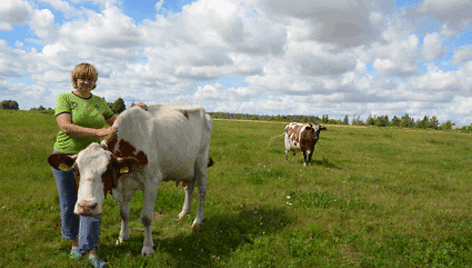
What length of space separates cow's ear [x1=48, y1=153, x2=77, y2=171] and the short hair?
1.17 m

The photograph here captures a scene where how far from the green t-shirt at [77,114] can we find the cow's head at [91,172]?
537 millimetres

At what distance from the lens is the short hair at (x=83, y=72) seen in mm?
3935

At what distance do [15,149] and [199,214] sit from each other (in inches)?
384

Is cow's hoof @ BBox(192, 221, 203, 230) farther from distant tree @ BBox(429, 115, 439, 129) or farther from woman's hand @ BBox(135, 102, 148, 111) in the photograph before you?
distant tree @ BBox(429, 115, 439, 129)

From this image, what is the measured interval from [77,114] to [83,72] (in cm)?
63

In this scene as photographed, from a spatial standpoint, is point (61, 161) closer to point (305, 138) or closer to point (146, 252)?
point (146, 252)

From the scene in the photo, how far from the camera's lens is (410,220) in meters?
6.60

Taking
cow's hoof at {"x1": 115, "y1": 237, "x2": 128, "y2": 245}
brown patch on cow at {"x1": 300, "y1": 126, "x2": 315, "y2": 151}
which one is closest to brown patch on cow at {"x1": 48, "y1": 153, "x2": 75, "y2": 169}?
cow's hoof at {"x1": 115, "y1": 237, "x2": 128, "y2": 245}

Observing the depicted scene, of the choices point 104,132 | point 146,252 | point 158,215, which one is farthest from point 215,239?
point 104,132

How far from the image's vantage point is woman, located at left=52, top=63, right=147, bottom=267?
3.83 m

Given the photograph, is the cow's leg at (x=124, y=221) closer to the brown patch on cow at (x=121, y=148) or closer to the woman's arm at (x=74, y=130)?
the brown patch on cow at (x=121, y=148)

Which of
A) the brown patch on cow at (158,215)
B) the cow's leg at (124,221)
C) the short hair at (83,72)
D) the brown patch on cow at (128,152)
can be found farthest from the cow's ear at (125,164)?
the brown patch on cow at (158,215)

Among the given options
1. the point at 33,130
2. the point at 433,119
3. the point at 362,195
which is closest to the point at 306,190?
the point at 362,195

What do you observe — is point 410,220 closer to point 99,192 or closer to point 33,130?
point 99,192
